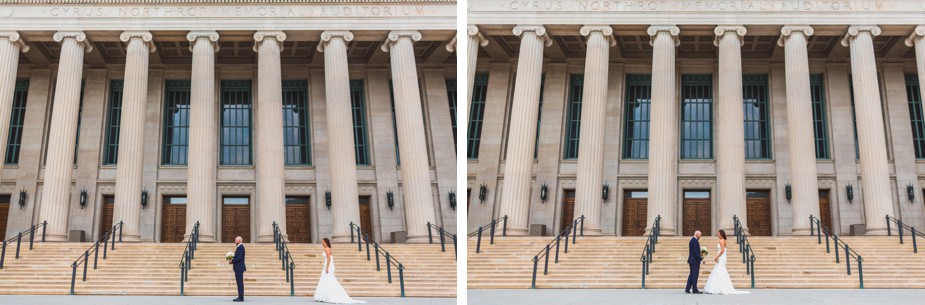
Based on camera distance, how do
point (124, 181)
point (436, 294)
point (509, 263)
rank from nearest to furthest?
point (436, 294) < point (509, 263) < point (124, 181)

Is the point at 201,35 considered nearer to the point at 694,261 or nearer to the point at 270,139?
the point at 270,139

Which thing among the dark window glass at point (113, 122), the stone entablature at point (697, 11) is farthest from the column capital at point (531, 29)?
the dark window glass at point (113, 122)

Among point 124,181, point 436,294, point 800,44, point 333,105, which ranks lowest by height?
point 436,294

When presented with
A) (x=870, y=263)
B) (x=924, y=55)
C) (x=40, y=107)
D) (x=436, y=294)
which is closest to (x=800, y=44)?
(x=924, y=55)

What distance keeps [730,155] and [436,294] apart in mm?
12070

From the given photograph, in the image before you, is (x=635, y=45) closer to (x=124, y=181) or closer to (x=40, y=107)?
(x=124, y=181)

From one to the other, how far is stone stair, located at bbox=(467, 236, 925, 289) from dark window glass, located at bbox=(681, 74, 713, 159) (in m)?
8.97

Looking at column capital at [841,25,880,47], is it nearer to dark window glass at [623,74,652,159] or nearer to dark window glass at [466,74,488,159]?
dark window glass at [623,74,652,159]

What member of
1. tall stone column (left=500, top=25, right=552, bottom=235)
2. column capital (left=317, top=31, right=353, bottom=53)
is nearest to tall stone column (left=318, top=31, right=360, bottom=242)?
column capital (left=317, top=31, right=353, bottom=53)

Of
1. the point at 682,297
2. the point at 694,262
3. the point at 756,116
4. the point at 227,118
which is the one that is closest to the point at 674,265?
the point at 694,262

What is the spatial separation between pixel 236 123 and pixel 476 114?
7966 millimetres

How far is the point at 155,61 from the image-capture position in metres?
33.8

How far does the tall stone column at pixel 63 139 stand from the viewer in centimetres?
2838

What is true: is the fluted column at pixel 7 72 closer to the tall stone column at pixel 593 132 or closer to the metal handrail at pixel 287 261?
the metal handrail at pixel 287 261
